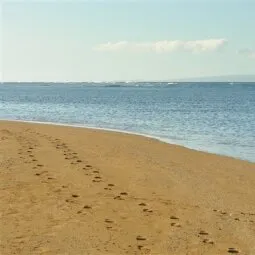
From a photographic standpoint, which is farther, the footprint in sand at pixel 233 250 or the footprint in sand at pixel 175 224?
the footprint in sand at pixel 175 224

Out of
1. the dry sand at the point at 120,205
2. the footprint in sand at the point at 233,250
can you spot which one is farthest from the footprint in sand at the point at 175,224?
the footprint in sand at the point at 233,250

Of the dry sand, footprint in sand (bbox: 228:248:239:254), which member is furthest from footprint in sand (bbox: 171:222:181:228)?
footprint in sand (bbox: 228:248:239:254)

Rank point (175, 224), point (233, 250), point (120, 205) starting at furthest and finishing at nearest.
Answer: point (120, 205) < point (175, 224) < point (233, 250)

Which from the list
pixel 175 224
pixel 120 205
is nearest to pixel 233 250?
pixel 175 224

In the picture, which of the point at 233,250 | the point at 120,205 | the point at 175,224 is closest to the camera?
the point at 233,250

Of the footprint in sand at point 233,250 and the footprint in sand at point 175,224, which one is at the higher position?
the footprint in sand at point 175,224

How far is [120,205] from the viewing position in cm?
908

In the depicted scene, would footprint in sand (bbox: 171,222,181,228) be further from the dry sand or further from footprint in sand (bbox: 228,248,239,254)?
footprint in sand (bbox: 228,248,239,254)

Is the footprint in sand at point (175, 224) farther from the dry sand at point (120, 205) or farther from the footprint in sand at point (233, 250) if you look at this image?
the footprint in sand at point (233, 250)

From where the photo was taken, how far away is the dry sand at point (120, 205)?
279 inches

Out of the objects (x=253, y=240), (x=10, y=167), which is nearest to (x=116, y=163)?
(x=10, y=167)

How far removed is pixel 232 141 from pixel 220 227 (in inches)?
689

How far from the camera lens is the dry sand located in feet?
23.2

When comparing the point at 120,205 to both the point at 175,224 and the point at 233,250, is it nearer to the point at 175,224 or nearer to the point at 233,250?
the point at 175,224
